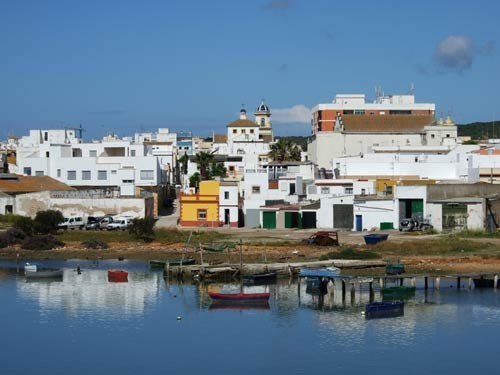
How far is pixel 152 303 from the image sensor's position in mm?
49125

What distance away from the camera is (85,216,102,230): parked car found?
73.2m

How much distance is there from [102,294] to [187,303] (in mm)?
5068

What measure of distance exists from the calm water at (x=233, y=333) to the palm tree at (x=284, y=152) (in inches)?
2109

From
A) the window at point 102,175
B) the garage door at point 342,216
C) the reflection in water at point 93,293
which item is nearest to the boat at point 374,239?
the garage door at point 342,216

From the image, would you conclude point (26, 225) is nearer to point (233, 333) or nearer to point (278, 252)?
point (278, 252)

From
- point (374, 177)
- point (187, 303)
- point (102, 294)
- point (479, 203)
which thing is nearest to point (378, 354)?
point (187, 303)

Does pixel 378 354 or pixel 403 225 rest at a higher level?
pixel 403 225

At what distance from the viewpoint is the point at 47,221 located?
233 feet

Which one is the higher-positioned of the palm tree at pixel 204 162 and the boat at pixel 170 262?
the palm tree at pixel 204 162

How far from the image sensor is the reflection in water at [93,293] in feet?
159

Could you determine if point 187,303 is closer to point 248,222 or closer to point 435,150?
point 248,222

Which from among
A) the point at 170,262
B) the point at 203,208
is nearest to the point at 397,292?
the point at 170,262

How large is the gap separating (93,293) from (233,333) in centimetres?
1125

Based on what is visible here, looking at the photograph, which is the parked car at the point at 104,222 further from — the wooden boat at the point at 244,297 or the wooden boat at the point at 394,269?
the wooden boat at the point at 394,269
